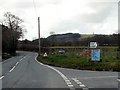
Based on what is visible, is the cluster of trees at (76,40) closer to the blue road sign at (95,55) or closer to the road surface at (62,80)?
the blue road sign at (95,55)

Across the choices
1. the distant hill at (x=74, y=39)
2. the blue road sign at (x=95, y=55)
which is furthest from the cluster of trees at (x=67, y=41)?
the blue road sign at (x=95, y=55)

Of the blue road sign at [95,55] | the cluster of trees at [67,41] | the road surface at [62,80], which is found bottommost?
the road surface at [62,80]

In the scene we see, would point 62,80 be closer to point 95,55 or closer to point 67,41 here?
point 95,55

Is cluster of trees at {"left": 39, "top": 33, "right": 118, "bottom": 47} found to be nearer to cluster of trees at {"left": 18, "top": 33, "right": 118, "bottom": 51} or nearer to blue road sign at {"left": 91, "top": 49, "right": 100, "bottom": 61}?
cluster of trees at {"left": 18, "top": 33, "right": 118, "bottom": 51}

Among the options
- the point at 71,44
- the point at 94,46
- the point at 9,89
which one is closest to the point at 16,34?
the point at 71,44

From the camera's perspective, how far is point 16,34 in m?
106

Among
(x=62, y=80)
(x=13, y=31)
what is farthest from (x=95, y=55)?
(x=13, y=31)

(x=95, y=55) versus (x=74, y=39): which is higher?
(x=74, y=39)

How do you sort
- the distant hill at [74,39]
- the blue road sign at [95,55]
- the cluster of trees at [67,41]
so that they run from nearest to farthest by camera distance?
A: 1. the blue road sign at [95,55]
2. the distant hill at [74,39]
3. the cluster of trees at [67,41]

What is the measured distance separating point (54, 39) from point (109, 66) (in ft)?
323

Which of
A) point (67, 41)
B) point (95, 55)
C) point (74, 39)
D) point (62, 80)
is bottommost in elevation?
point (62, 80)

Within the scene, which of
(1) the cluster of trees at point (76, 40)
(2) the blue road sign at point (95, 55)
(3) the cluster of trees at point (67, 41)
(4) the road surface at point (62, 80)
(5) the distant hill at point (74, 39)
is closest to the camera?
(4) the road surface at point (62, 80)

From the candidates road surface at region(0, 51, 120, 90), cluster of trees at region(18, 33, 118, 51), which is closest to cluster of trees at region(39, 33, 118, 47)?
cluster of trees at region(18, 33, 118, 51)

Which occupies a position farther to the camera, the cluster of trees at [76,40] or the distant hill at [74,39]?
the distant hill at [74,39]
